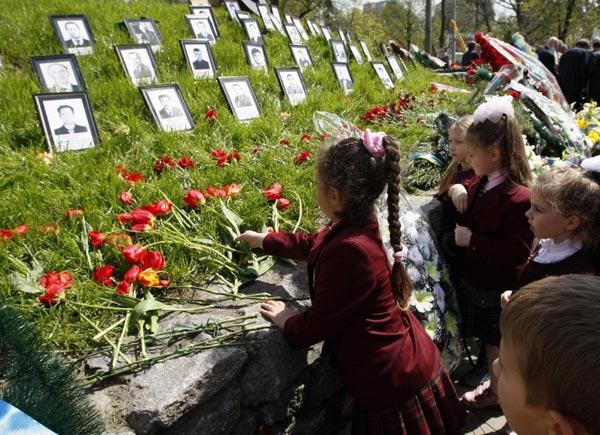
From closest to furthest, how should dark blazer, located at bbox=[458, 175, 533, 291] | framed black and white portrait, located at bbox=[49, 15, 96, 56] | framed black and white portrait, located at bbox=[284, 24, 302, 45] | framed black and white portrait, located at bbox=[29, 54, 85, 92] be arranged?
dark blazer, located at bbox=[458, 175, 533, 291]
framed black and white portrait, located at bbox=[29, 54, 85, 92]
framed black and white portrait, located at bbox=[49, 15, 96, 56]
framed black and white portrait, located at bbox=[284, 24, 302, 45]

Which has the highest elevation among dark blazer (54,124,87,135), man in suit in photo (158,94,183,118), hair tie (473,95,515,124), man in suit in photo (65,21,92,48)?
man in suit in photo (65,21,92,48)

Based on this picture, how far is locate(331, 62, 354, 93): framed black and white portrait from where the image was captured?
5.91 metres

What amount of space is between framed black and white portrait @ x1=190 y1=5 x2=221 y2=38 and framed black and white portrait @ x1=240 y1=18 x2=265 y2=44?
1.46ft

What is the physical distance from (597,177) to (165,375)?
71.1 inches

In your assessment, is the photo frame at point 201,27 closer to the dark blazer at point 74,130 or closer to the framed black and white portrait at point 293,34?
the framed black and white portrait at point 293,34

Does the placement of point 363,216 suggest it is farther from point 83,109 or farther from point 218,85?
point 218,85

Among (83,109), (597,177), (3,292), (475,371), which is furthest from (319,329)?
(83,109)

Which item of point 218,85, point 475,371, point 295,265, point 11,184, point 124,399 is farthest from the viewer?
point 218,85

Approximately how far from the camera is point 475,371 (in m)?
2.64

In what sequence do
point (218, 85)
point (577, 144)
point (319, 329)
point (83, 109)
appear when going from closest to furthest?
point (319, 329) → point (83, 109) → point (577, 144) → point (218, 85)

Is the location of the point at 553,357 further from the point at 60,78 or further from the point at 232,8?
the point at 232,8

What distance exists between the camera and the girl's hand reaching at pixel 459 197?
240cm

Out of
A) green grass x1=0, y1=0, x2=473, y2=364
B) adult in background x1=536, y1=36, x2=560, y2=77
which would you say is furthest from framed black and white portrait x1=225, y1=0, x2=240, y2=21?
adult in background x1=536, y1=36, x2=560, y2=77

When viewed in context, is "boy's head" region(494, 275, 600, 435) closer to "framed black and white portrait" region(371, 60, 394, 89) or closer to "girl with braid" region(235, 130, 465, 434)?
"girl with braid" region(235, 130, 465, 434)
